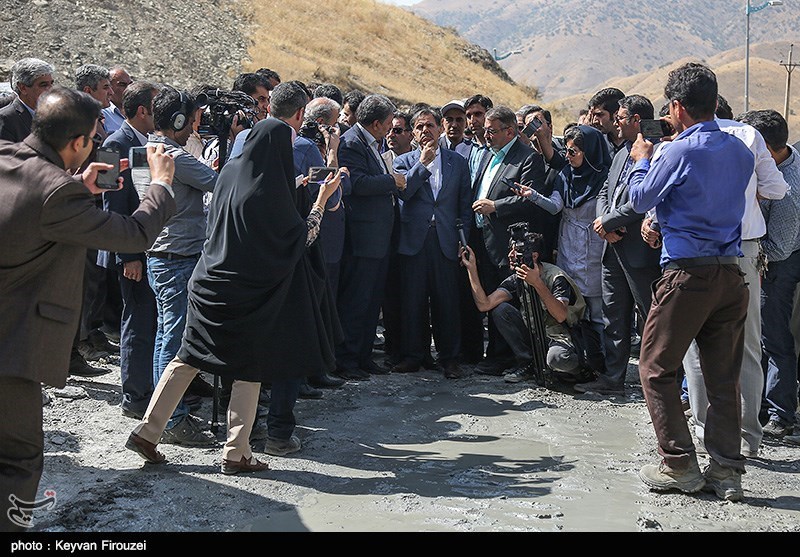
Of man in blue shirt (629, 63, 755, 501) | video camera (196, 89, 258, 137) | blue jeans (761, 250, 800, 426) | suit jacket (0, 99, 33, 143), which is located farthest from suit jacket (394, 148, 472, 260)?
man in blue shirt (629, 63, 755, 501)

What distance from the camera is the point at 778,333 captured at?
22.4 ft

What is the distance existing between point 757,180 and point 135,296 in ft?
13.9

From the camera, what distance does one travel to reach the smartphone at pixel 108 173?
14.1ft

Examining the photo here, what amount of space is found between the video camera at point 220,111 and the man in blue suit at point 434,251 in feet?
7.83

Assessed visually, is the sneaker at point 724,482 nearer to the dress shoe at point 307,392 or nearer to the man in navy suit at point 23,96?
the dress shoe at point 307,392

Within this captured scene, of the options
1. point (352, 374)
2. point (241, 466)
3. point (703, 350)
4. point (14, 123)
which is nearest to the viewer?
point (703, 350)

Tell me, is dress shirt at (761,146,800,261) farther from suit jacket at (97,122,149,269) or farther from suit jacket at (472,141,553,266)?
suit jacket at (97,122,149,269)

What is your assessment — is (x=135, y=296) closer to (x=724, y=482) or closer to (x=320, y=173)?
(x=320, y=173)

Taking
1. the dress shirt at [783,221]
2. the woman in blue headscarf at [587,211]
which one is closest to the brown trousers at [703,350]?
the dress shirt at [783,221]

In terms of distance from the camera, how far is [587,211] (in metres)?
8.33

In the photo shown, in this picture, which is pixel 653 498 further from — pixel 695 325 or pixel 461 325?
pixel 461 325

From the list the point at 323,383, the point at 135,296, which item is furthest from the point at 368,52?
the point at 135,296
